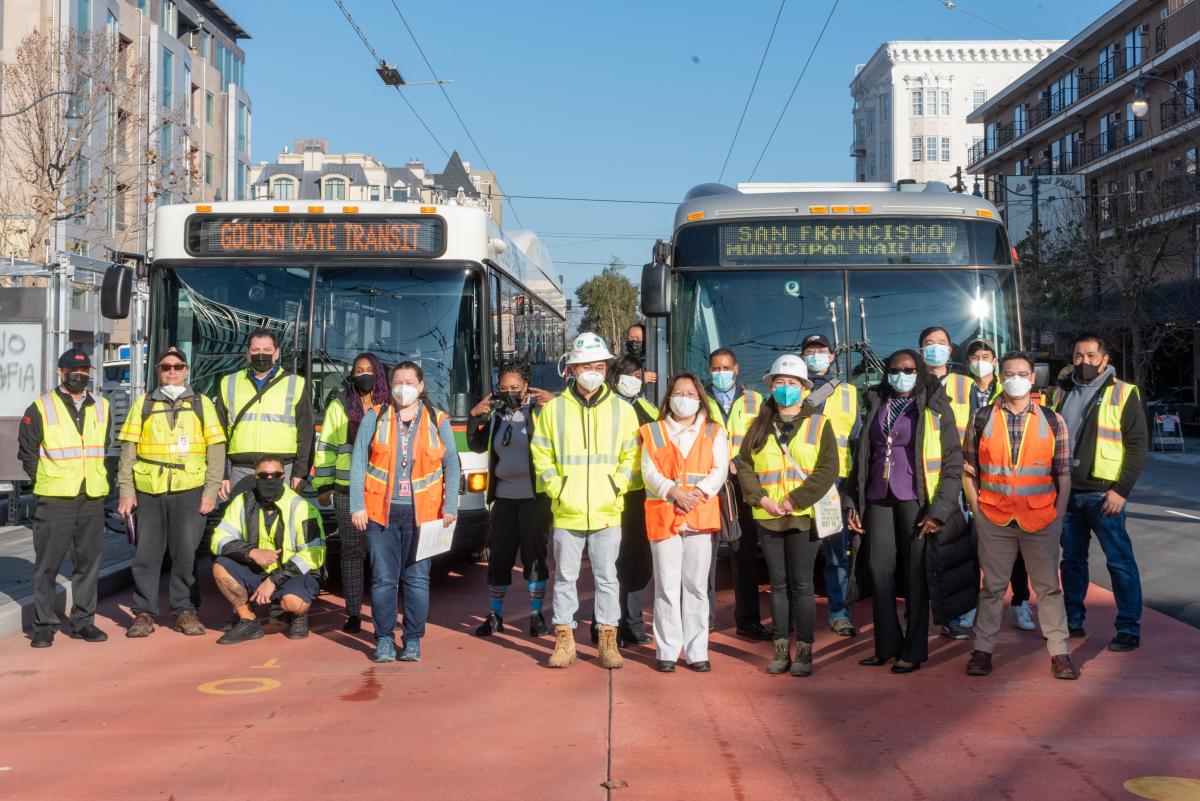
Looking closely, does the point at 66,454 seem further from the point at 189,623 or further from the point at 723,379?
the point at 723,379

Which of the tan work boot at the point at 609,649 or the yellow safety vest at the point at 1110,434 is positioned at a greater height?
the yellow safety vest at the point at 1110,434

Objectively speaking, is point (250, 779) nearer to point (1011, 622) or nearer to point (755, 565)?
point (755, 565)

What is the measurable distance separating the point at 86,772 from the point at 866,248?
6.78 meters

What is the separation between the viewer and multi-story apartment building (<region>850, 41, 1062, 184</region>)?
254 feet

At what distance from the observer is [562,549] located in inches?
290

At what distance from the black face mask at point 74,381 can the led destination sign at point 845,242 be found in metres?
4.73

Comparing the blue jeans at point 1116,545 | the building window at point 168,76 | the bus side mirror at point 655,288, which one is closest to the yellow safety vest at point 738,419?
the bus side mirror at point 655,288

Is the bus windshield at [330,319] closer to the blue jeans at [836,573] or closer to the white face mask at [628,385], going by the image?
the white face mask at [628,385]

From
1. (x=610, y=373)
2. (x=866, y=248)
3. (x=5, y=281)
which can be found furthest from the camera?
(x=5, y=281)

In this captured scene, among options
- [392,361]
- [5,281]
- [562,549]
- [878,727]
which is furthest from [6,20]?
[878,727]

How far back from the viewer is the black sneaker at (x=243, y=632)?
8016 mm

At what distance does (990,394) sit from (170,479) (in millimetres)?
5530

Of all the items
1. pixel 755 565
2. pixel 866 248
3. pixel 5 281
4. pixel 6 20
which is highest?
pixel 6 20

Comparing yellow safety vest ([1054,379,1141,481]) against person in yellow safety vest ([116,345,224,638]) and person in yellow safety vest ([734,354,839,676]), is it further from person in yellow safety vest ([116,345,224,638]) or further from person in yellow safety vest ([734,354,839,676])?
person in yellow safety vest ([116,345,224,638])
